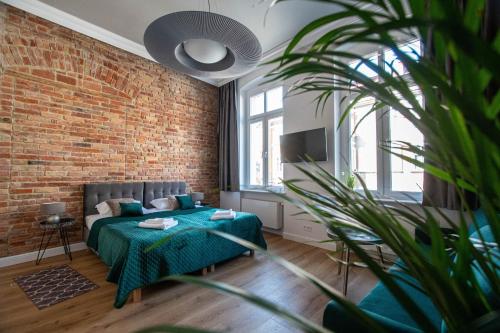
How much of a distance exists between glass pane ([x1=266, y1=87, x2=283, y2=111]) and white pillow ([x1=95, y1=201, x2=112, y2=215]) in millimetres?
3504

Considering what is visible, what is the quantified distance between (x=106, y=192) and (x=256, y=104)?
3488mm

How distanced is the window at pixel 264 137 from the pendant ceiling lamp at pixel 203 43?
2258 millimetres

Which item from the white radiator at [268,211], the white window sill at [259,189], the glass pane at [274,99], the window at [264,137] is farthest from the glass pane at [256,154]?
the white radiator at [268,211]

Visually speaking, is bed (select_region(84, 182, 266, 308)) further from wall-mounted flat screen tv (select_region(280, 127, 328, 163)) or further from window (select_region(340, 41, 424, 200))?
window (select_region(340, 41, 424, 200))

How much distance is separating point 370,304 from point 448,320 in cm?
112

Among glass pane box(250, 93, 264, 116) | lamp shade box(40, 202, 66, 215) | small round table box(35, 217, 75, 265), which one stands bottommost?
small round table box(35, 217, 75, 265)

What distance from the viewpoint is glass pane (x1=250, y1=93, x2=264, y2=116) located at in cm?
502

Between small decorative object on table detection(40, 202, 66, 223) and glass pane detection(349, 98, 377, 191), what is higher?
glass pane detection(349, 98, 377, 191)

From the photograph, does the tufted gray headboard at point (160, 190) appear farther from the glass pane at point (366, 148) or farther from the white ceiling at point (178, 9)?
the glass pane at point (366, 148)

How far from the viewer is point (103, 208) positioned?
330 centimetres

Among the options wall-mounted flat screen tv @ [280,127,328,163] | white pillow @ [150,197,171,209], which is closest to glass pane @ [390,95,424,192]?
wall-mounted flat screen tv @ [280,127,328,163]

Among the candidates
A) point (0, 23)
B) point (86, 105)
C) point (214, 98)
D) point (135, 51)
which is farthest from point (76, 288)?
point (214, 98)

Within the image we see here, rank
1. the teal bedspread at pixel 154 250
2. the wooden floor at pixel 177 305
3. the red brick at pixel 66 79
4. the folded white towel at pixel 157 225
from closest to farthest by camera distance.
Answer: the wooden floor at pixel 177 305, the teal bedspread at pixel 154 250, the folded white towel at pixel 157 225, the red brick at pixel 66 79

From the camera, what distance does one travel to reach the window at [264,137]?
15.2 feet
